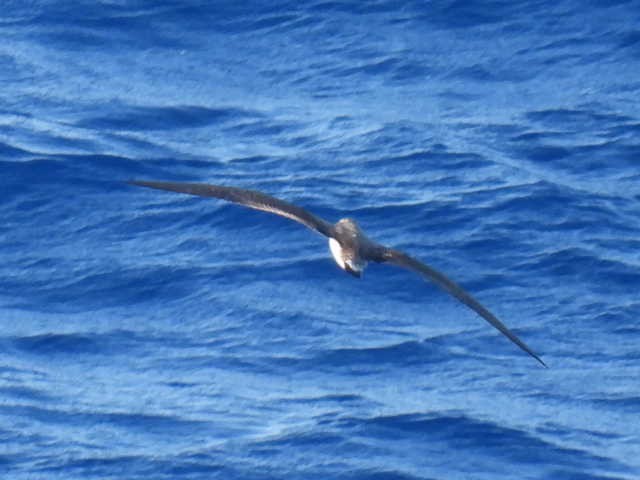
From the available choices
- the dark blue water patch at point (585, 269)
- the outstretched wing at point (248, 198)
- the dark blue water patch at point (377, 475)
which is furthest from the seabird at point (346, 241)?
the dark blue water patch at point (585, 269)

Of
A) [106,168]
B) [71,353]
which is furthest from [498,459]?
[106,168]

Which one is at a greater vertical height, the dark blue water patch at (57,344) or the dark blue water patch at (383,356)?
the dark blue water patch at (57,344)

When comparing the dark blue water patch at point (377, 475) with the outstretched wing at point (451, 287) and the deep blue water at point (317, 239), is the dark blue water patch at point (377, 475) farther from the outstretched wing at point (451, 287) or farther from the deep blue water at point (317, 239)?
the outstretched wing at point (451, 287)

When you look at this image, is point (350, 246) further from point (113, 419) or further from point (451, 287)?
point (113, 419)

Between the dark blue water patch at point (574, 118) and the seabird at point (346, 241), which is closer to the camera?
the seabird at point (346, 241)

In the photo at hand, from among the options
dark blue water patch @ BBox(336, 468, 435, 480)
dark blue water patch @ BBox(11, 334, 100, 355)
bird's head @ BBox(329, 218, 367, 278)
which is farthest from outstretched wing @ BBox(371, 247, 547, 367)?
dark blue water patch @ BBox(11, 334, 100, 355)

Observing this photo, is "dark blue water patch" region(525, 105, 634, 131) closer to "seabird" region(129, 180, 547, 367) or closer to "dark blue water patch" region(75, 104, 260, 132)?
"dark blue water patch" region(75, 104, 260, 132)
